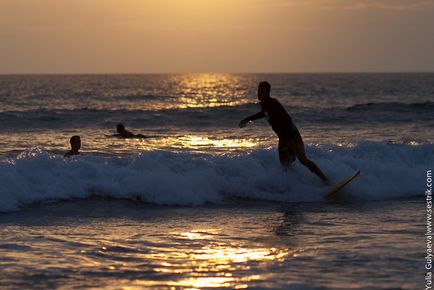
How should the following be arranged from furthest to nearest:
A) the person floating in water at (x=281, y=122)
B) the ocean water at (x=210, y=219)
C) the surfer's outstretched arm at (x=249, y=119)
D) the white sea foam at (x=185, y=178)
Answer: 1. the white sea foam at (x=185, y=178)
2. the person floating in water at (x=281, y=122)
3. the surfer's outstretched arm at (x=249, y=119)
4. the ocean water at (x=210, y=219)

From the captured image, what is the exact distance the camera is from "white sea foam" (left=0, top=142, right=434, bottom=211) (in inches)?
448

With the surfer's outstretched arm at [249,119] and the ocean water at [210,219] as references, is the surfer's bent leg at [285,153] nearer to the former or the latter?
the ocean water at [210,219]

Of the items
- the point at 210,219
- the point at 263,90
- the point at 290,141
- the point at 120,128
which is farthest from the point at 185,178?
the point at 120,128

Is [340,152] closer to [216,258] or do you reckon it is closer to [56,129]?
[216,258]

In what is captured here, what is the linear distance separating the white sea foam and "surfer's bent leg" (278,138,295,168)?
0.29 m

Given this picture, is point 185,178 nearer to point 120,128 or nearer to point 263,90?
point 263,90

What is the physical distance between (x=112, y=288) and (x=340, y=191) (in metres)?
6.45

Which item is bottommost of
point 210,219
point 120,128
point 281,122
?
point 210,219

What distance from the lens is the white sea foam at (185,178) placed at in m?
11.4

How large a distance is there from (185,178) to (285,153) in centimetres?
175

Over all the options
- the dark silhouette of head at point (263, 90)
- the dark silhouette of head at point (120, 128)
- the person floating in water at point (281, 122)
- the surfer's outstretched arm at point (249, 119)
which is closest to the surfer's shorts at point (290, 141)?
the person floating in water at point (281, 122)

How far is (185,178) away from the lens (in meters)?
12.2

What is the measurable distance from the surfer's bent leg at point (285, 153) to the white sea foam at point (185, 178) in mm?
287

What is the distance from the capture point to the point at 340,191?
12125mm
